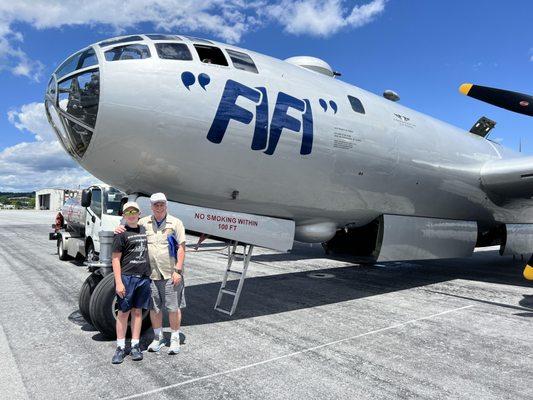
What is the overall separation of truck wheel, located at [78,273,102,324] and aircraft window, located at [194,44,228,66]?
3719 millimetres

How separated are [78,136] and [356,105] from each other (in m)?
5.14

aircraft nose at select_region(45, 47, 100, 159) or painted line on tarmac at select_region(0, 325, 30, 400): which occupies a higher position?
aircraft nose at select_region(45, 47, 100, 159)

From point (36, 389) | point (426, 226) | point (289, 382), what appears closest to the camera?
point (36, 389)

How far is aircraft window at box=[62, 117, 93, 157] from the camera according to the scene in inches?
228

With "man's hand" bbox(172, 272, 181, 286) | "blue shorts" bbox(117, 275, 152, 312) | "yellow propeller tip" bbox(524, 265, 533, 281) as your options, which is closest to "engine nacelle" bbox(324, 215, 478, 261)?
"yellow propeller tip" bbox(524, 265, 533, 281)

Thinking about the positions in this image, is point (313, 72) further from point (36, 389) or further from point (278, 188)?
point (36, 389)

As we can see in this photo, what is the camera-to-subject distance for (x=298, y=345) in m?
5.64

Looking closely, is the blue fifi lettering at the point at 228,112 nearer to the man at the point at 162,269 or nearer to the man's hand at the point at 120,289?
the man at the point at 162,269

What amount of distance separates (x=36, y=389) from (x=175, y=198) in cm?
319

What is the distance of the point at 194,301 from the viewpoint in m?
8.21

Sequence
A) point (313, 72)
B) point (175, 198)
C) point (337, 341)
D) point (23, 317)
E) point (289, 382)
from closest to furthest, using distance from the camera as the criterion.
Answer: point (289, 382)
point (337, 341)
point (175, 198)
point (23, 317)
point (313, 72)

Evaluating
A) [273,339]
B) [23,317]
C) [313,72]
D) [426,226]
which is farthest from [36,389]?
[426,226]

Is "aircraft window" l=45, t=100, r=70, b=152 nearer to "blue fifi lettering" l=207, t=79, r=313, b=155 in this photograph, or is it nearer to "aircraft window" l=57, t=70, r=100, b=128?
"aircraft window" l=57, t=70, r=100, b=128

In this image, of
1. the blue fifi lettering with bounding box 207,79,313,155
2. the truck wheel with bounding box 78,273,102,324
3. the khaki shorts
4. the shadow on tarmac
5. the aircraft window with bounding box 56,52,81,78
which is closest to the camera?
the khaki shorts
